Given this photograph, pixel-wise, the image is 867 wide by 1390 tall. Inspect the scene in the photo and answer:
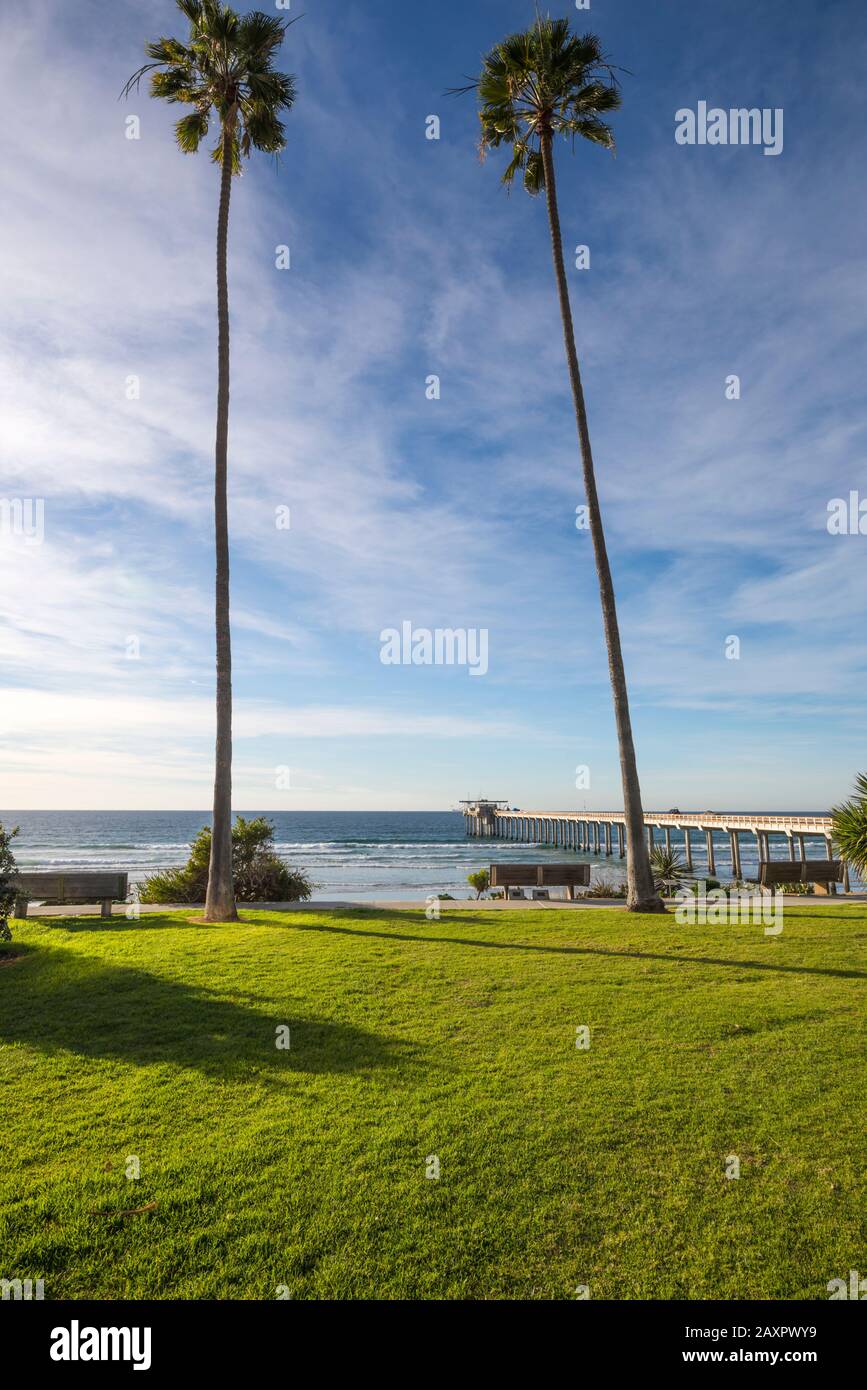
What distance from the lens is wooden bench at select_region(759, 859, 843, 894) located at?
17.0 meters

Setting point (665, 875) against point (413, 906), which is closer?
point (413, 906)

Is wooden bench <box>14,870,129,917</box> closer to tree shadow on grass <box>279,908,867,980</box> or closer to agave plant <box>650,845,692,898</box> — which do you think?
tree shadow on grass <box>279,908,867,980</box>

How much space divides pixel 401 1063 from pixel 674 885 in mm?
14701

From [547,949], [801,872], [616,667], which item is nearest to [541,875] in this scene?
[616,667]

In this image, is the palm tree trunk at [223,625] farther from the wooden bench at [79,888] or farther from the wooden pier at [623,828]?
the wooden pier at [623,828]

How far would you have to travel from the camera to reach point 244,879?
17.9 metres

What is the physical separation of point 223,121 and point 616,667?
1419 centimetres

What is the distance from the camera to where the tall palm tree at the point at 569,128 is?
1471cm

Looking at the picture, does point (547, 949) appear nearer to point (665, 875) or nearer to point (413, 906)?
point (413, 906)

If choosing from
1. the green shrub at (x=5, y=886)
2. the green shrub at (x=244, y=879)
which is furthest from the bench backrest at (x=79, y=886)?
the green shrub at (x=244, y=879)

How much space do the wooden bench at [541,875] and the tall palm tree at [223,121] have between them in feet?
20.6

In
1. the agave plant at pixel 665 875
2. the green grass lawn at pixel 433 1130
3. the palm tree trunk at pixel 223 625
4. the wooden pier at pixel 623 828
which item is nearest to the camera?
the green grass lawn at pixel 433 1130

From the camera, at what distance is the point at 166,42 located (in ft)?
47.9
